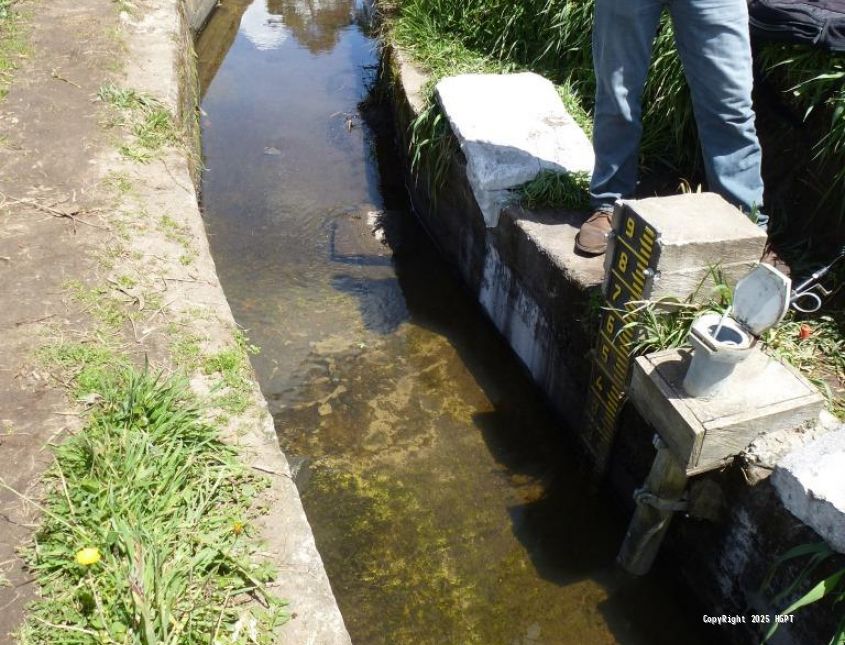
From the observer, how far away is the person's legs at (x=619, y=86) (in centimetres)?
334

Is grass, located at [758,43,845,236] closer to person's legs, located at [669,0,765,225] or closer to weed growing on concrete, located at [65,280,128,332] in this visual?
person's legs, located at [669,0,765,225]

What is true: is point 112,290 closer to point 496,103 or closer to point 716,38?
point 496,103

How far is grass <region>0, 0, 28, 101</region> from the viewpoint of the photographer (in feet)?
17.3

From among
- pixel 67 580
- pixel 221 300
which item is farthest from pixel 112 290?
pixel 67 580

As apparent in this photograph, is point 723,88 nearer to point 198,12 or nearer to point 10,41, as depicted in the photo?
point 10,41

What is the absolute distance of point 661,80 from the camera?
4.29 meters

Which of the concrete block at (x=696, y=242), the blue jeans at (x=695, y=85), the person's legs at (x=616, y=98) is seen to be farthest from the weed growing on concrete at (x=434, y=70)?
the concrete block at (x=696, y=242)

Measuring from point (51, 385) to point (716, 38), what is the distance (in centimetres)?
311

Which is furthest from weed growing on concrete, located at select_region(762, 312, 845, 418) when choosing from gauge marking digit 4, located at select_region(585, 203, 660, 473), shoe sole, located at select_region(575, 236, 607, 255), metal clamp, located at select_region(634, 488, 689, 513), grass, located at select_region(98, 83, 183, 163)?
grass, located at select_region(98, 83, 183, 163)

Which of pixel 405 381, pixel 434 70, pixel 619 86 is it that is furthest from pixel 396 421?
→ pixel 434 70

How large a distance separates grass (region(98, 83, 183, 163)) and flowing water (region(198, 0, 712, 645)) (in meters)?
0.88

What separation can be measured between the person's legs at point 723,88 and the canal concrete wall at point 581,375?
2.28ft

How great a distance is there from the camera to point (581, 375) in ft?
12.2

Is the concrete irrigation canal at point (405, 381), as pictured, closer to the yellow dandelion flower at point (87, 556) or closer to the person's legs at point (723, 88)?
the yellow dandelion flower at point (87, 556)
